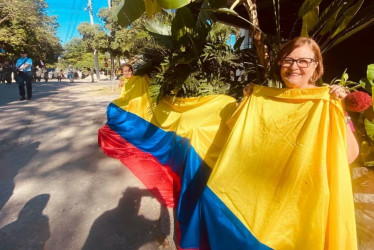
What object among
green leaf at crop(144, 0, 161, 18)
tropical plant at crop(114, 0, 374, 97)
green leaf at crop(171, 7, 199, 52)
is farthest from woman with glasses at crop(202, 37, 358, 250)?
green leaf at crop(171, 7, 199, 52)

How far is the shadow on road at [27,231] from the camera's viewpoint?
2.09m

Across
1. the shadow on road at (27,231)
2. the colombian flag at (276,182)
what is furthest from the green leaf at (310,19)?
the shadow on road at (27,231)

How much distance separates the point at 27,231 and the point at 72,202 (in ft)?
1.84

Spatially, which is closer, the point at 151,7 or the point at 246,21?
the point at 151,7

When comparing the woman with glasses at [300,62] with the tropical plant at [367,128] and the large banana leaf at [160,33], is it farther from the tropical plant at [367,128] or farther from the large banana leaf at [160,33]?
the large banana leaf at [160,33]

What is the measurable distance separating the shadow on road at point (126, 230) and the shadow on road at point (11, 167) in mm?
1254

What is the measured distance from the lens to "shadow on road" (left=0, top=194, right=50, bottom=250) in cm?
209

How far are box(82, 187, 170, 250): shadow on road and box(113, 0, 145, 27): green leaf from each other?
2.00 meters

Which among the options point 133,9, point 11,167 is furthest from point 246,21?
point 11,167

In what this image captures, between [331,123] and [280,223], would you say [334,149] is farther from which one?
[280,223]

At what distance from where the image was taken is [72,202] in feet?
9.09

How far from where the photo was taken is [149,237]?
2.22m

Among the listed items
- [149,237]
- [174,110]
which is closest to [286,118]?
[149,237]

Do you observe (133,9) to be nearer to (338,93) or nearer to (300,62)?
(300,62)
